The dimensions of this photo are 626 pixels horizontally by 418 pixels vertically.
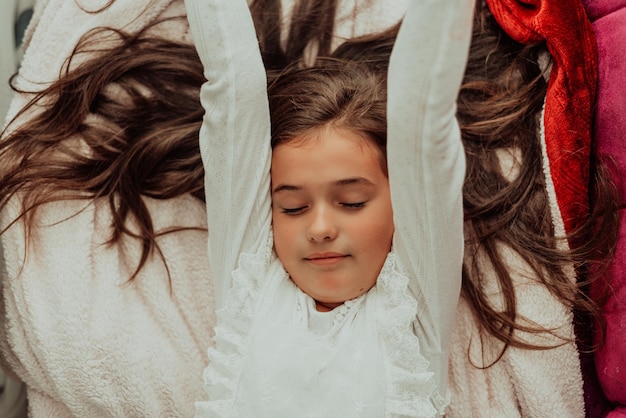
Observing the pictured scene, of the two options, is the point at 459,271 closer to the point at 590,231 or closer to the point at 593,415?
the point at 590,231

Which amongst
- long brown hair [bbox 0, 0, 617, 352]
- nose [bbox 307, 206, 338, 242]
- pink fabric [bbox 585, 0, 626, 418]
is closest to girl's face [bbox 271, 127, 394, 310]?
nose [bbox 307, 206, 338, 242]

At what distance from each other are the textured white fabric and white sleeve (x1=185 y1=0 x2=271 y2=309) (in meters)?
0.14

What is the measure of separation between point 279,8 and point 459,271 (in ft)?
1.65

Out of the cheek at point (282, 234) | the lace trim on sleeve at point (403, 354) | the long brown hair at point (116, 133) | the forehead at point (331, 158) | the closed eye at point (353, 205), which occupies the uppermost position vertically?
the long brown hair at point (116, 133)

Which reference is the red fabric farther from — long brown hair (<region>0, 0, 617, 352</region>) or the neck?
the neck

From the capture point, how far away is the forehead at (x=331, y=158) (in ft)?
3.16

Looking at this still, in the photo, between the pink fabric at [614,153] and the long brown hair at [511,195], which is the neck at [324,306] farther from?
the pink fabric at [614,153]

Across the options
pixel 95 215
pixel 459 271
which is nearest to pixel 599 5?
pixel 459 271

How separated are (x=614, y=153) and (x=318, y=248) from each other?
0.44m

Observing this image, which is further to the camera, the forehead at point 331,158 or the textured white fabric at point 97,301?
the textured white fabric at point 97,301

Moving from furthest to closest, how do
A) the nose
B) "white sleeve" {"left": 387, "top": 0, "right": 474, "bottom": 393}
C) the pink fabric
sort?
the pink fabric, the nose, "white sleeve" {"left": 387, "top": 0, "right": 474, "bottom": 393}

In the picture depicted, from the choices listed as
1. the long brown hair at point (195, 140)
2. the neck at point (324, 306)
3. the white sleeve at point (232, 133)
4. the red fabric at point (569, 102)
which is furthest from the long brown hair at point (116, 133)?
the red fabric at point (569, 102)

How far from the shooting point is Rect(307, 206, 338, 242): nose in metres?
0.95

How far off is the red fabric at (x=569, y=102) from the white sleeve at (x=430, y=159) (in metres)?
0.24
